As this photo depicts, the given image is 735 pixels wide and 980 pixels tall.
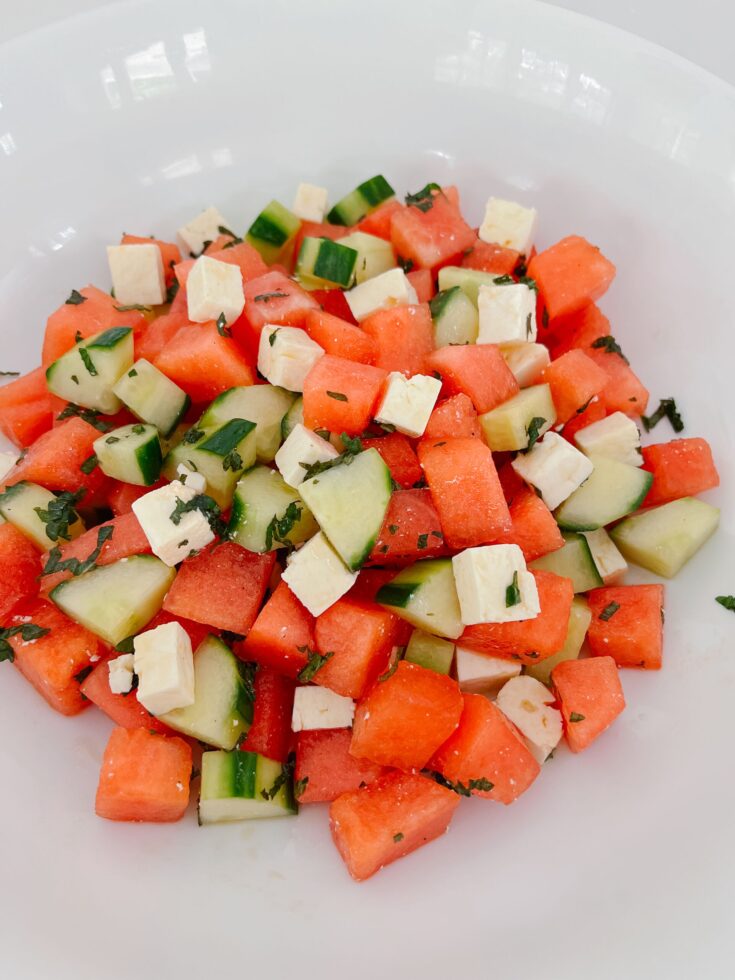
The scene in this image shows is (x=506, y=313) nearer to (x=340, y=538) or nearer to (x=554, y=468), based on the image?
(x=554, y=468)

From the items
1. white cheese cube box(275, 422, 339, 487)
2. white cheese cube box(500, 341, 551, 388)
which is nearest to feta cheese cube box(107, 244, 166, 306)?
white cheese cube box(275, 422, 339, 487)

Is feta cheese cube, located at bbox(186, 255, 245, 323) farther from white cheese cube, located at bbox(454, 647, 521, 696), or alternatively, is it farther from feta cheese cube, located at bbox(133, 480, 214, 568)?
white cheese cube, located at bbox(454, 647, 521, 696)

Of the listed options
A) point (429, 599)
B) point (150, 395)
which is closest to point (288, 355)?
point (150, 395)

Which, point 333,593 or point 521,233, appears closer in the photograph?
point 333,593

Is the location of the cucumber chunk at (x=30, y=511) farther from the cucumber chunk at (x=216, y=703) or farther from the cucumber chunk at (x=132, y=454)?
the cucumber chunk at (x=216, y=703)

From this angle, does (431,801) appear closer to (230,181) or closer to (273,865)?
(273,865)

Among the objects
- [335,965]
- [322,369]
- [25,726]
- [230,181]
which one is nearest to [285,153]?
[230,181]

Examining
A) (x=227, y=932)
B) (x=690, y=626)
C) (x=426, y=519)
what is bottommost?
(x=227, y=932)

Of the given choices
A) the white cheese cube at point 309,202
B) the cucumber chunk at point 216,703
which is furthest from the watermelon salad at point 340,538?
the white cheese cube at point 309,202

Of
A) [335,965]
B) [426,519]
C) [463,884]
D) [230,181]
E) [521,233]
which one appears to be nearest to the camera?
[335,965]
